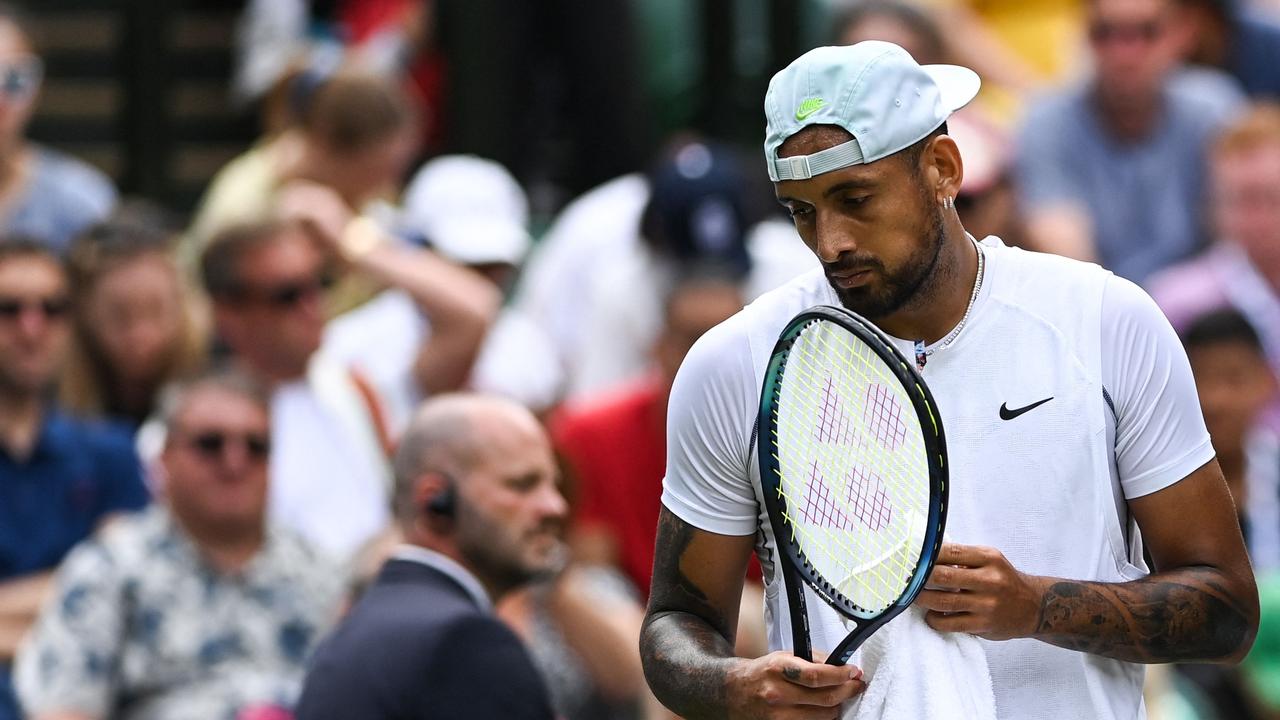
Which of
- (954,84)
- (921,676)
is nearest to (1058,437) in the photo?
(921,676)

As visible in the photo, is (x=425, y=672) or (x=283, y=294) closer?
(x=425, y=672)

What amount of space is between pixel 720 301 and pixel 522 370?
1091 millimetres

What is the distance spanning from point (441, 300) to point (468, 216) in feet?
2.33

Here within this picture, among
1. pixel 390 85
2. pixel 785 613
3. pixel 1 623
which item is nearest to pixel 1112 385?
pixel 785 613

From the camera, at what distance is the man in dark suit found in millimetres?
3818

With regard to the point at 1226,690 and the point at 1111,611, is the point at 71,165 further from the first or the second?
the point at 1111,611

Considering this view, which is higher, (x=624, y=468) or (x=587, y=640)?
(x=624, y=468)

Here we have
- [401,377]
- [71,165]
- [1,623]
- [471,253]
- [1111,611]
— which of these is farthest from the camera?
[71,165]

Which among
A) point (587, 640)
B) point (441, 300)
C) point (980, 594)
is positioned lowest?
point (587, 640)

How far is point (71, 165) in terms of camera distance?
7418mm

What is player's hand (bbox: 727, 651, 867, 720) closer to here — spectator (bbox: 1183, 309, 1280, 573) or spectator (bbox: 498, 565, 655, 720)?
spectator (bbox: 498, 565, 655, 720)

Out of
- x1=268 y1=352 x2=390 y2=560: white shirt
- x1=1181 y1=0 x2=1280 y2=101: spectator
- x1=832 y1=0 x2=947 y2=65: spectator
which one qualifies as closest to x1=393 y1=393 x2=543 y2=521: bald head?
x1=268 y1=352 x2=390 y2=560: white shirt

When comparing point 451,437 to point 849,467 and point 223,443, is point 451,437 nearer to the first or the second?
point 223,443

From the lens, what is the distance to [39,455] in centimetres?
575
